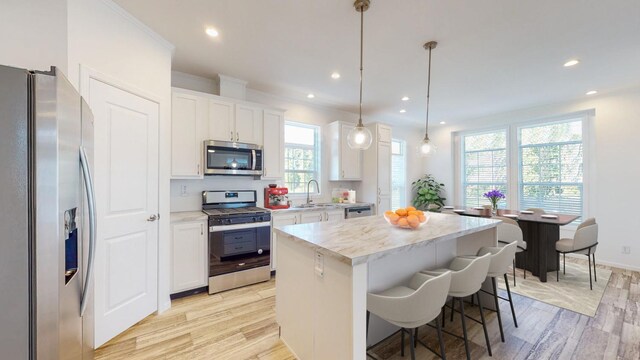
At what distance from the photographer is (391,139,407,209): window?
19.9 feet

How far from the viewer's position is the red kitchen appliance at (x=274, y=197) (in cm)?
385

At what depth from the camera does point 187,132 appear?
305cm

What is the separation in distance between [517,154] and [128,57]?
6.46 metres

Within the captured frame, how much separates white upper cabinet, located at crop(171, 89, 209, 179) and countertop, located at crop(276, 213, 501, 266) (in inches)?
69.7

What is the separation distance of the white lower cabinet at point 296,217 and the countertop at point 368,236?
1.41m

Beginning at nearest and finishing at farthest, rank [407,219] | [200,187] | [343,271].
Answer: [343,271] < [407,219] < [200,187]

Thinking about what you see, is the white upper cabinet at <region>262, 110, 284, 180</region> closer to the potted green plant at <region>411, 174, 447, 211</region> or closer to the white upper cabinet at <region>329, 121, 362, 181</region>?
the white upper cabinet at <region>329, 121, 362, 181</region>

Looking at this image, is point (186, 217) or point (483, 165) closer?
point (186, 217)

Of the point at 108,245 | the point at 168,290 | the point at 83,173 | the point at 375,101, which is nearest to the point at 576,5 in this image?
the point at 375,101

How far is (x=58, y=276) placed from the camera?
95 cm

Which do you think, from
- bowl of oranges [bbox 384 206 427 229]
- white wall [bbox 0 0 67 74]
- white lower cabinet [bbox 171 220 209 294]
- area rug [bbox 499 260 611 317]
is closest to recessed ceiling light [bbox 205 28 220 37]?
white wall [bbox 0 0 67 74]

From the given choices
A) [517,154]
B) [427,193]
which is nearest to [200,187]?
[427,193]

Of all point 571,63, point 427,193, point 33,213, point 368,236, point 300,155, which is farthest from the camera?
point 427,193

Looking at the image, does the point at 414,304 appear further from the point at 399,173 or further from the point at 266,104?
the point at 399,173
